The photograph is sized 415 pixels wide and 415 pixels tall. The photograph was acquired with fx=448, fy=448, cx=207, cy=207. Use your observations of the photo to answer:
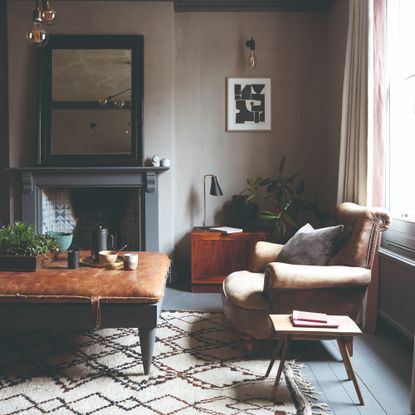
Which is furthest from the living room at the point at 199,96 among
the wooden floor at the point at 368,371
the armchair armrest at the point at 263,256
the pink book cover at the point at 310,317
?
the pink book cover at the point at 310,317

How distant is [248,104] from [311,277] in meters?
2.58

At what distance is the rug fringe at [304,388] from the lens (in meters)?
2.02

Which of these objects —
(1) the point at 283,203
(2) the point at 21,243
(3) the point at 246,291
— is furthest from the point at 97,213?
(3) the point at 246,291

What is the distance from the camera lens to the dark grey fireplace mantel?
430cm

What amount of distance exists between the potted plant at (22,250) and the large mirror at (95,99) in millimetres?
1710

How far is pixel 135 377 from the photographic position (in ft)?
7.57

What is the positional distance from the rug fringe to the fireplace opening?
8.49 feet

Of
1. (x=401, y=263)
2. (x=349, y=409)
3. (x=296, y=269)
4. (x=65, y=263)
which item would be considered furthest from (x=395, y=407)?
(x=65, y=263)

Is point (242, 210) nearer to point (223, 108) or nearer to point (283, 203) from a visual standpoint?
point (283, 203)

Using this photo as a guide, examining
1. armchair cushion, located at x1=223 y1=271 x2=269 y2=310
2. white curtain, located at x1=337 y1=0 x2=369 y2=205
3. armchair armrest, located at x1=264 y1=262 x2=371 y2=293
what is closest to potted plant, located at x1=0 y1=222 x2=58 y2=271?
armchair cushion, located at x1=223 y1=271 x2=269 y2=310

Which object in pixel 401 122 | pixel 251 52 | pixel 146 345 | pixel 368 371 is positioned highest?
pixel 251 52

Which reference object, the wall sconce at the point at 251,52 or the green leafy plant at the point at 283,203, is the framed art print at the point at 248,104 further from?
the green leafy plant at the point at 283,203

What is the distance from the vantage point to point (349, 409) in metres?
2.01

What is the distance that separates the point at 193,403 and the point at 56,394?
657 millimetres
